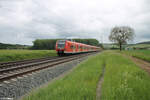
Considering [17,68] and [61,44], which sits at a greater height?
[61,44]

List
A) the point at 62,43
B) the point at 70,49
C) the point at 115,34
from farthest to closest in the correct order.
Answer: the point at 115,34
the point at 70,49
the point at 62,43

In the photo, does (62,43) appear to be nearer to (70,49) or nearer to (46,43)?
(70,49)

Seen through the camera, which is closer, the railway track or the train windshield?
the railway track

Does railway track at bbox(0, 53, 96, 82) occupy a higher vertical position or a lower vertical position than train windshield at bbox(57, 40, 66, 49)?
lower

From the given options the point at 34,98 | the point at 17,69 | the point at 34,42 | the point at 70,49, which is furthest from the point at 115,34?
the point at 34,42

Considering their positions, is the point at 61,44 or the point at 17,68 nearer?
the point at 17,68

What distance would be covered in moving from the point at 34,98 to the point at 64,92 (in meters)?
0.95

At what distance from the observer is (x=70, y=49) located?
25.3 metres

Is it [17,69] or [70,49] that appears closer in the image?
[17,69]

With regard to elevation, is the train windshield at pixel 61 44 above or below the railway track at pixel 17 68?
above

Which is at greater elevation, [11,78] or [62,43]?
[62,43]

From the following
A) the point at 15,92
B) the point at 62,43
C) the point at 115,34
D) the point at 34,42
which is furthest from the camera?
the point at 34,42

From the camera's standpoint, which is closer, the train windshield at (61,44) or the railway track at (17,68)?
the railway track at (17,68)

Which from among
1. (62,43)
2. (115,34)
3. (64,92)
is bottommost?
(64,92)
